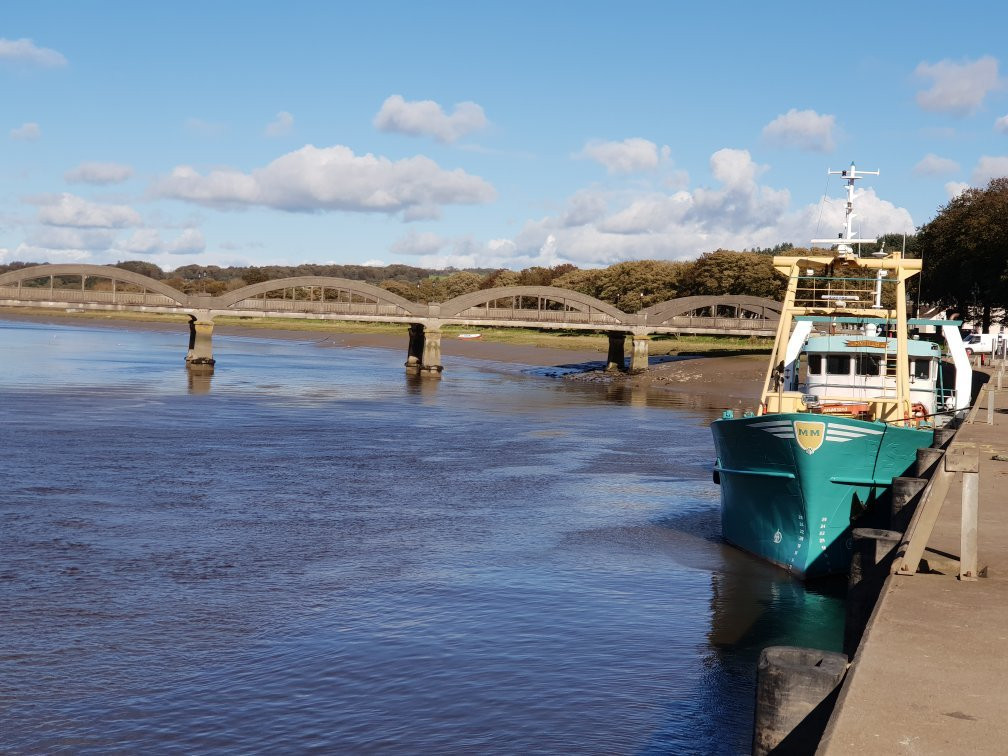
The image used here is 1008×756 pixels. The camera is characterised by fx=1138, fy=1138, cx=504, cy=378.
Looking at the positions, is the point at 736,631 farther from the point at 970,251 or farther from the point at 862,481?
the point at 970,251

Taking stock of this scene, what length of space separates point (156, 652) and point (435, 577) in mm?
6181

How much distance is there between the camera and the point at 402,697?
1450cm

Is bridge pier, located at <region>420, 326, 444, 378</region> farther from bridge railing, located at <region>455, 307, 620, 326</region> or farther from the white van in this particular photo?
the white van

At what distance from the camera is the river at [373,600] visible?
13688 millimetres

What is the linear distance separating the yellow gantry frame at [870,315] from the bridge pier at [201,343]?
64.3 metres

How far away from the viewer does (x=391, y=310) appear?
95500mm

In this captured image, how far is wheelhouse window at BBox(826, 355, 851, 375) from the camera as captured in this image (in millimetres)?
27797

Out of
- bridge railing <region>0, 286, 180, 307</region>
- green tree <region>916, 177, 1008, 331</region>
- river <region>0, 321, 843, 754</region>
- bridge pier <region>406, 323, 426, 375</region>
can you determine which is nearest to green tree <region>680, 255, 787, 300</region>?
green tree <region>916, 177, 1008, 331</region>

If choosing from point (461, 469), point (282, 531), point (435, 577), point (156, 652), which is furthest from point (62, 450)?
point (156, 652)

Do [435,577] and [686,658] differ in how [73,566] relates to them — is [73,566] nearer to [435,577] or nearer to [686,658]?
[435,577]

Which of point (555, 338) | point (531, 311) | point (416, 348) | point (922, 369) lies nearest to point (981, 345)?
point (531, 311)

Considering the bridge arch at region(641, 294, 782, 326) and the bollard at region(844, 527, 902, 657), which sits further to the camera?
the bridge arch at region(641, 294, 782, 326)

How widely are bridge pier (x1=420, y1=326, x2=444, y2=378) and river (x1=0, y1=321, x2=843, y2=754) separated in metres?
47.6

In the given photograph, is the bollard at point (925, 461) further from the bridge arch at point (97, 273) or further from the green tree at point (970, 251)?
the bridge arch at point (97, 273)
